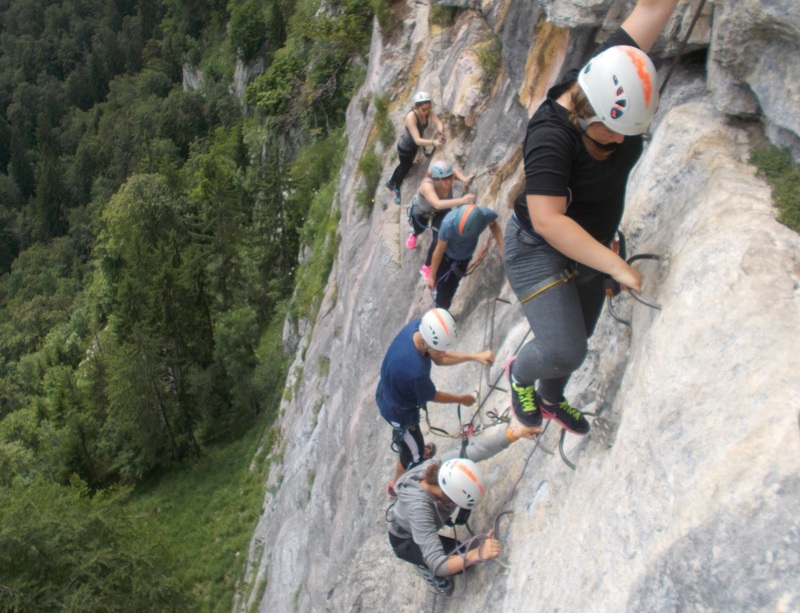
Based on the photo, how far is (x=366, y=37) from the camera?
74.9 ft

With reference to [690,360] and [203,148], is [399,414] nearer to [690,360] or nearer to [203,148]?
[690,360]

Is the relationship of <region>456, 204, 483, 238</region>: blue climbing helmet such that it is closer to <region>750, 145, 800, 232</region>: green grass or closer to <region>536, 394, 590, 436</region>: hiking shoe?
<region>536, 394, 590, 436</region>: hiking shoe

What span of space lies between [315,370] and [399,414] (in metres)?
8.92

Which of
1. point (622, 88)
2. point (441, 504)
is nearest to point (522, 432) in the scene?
point (441, 504)

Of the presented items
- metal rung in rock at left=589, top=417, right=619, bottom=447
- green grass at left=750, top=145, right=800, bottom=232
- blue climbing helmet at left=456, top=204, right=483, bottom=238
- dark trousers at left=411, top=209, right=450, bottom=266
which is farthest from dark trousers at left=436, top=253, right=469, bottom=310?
green grass at left=750, top=145, right=800, bottom=232

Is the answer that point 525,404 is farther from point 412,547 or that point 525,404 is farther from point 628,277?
point 412,547

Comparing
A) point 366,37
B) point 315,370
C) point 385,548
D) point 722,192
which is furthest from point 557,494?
point 366,37

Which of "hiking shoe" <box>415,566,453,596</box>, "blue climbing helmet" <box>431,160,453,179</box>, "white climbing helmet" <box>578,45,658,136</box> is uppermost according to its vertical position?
"white climbing helmet" <box>578,45,658,136</box>

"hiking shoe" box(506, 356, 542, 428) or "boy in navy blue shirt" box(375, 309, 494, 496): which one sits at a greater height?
"hiking shoe" box(506, 356, 542, 428)

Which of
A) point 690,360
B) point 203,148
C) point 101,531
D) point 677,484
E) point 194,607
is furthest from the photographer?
point 203,148

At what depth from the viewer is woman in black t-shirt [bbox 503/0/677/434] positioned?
3531 millimetres

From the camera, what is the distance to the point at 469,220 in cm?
769

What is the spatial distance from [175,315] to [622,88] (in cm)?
2846

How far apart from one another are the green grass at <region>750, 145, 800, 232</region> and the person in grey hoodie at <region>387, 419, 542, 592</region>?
7.39 ft
